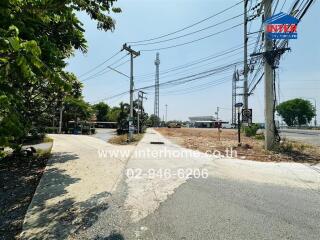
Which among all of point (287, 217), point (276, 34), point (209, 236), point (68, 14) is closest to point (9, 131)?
point (68, 14)

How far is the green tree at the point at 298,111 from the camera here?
9786 cm

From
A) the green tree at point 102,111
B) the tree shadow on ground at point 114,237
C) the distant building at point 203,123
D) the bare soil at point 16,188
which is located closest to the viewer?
the tree shadow on ground at point 114,237

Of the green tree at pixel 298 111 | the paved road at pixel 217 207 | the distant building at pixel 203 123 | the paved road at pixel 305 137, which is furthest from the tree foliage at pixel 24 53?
the green tree at pixel 298 111

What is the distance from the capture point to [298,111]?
98938 mm

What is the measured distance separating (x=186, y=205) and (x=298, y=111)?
4013 inches

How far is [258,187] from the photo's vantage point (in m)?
8.92

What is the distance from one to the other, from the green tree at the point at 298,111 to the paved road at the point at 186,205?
95.3m

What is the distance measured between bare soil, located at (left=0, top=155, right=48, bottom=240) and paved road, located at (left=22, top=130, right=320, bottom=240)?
366mm

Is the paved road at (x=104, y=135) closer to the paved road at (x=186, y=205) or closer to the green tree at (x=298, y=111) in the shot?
the paved road at (x=186, y=205)

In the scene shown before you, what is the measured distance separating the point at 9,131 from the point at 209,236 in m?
3.95

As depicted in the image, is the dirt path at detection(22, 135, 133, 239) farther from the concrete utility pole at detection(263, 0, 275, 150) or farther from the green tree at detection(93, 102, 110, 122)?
the green tree at detection(93, 102, 110, 122)

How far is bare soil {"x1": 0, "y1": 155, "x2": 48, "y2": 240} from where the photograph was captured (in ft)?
22.6

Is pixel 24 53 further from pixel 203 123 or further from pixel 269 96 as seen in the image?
pixel 203 123

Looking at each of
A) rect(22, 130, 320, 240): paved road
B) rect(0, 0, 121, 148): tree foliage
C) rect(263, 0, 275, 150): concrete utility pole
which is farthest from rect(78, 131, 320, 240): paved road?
rect(263, 0, 275, 150): concrete utility pole
